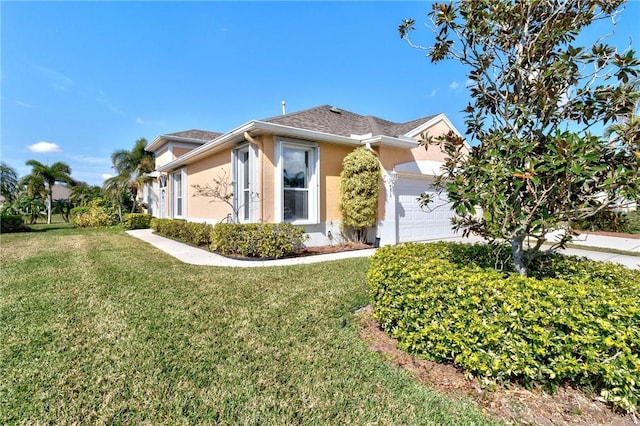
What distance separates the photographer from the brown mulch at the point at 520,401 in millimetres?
2244

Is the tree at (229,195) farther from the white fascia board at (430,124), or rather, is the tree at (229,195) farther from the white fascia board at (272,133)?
the white fascia board at (430,124)

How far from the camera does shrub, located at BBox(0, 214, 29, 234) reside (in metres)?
15.5

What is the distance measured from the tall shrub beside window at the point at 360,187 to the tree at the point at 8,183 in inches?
929

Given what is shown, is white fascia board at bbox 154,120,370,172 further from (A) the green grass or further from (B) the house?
(A) the green grass

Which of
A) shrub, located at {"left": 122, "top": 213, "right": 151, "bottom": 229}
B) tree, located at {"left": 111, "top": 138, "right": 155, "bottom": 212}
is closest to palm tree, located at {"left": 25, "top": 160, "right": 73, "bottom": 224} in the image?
tree, located at {"left": 111, "top": 138, "right": 155, "bottom": 212}

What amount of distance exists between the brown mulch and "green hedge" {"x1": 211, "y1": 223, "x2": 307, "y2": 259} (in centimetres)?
581

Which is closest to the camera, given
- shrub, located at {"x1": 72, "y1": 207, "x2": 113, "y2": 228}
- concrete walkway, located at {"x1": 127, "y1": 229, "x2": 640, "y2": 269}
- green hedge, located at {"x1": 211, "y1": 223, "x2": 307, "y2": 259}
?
concrete walkway, located at {"x1": 127, "y1": 229, "x2": 640, "y2": 269}

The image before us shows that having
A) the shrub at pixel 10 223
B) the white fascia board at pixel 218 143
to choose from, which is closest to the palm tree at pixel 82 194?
the shrub at pixel 10 223

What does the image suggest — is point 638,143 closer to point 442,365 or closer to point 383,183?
point 442,365

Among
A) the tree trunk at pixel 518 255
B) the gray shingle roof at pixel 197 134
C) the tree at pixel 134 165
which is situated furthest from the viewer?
the tree at pixel 134 165

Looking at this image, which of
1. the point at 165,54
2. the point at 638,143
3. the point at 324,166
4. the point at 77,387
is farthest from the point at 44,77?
the point at 638,143

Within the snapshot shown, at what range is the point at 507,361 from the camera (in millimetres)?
2502

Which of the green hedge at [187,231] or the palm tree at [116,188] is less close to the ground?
the palm tree at [116,188]

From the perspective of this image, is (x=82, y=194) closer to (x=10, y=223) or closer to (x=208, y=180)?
(x=10, y=223)
